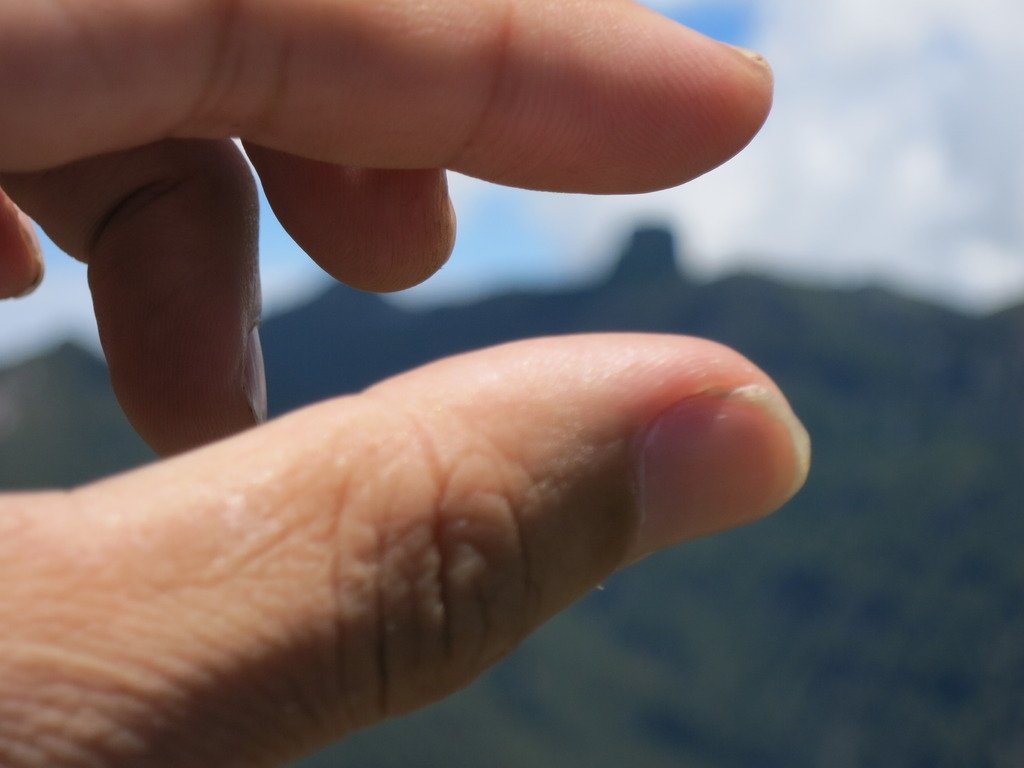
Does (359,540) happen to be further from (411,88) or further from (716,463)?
(411,88)

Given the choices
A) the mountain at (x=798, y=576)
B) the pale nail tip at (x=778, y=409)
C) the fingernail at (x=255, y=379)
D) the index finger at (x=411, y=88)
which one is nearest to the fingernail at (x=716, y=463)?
the pale nail tip at (x=778, y=409)

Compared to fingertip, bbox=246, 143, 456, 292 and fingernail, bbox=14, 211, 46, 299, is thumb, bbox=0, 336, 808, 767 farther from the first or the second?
fingernail, bbox=14, 211, 46, 299

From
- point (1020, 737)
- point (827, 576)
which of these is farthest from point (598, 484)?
point (827, 576)

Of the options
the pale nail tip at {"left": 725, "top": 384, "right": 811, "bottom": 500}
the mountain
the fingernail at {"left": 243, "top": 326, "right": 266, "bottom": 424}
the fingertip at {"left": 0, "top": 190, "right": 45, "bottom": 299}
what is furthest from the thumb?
the mountain

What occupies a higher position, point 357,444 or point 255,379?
point 357,444

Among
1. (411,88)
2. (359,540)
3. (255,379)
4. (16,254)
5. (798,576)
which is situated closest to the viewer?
(359,540)

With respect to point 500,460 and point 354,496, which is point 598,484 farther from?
point 354,496

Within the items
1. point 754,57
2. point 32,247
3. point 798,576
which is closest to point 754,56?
point 754,57
